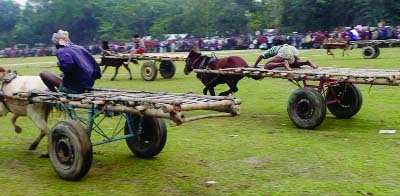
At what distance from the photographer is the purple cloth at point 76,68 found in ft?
26.5

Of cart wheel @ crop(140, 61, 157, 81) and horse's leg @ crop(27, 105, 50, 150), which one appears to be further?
cart wheel @ crop(140, 61, 157, 81)

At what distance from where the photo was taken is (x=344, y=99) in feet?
39.8

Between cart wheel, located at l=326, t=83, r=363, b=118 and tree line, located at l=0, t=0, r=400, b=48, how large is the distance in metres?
40.2

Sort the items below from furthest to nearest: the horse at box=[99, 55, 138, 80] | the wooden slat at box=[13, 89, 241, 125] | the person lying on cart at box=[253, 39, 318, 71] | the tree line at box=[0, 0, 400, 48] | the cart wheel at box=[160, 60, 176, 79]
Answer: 1. the tree line at box=[0, 0, 400, 48]
2. the cart wheel at box=[160, 60, 176, 79]
3. the horse at box=[99, 55, 138, 80]
4. the person lying on cart at box=[253, 39, 318, 71]
5. the wooden slat at box=[13, 89, 241, 125]

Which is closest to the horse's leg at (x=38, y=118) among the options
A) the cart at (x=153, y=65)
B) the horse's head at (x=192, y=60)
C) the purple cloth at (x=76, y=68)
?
the purple cloth at (x=76, y=68)

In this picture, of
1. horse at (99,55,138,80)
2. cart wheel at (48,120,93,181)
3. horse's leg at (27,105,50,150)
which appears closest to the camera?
cart wheel at (48,120,93,181)

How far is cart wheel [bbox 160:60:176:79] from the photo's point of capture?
22.4 m

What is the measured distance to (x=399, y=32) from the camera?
1641 inches

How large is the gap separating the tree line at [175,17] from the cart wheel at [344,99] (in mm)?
40229

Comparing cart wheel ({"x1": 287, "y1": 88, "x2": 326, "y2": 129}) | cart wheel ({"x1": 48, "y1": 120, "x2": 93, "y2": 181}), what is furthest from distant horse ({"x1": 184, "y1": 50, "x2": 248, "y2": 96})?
cart wheel ({"x1": 48, "y1": 120, "x2": 93, "y2": 181})

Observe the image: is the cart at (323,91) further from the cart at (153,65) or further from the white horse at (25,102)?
the cart at (153,65)

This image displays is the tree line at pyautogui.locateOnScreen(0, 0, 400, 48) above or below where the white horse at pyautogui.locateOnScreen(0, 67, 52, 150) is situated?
above

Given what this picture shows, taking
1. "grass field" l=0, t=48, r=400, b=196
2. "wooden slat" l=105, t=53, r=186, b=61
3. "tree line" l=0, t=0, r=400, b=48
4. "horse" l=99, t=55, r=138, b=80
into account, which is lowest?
"grass field" l=0, t=48, r=400, b=196

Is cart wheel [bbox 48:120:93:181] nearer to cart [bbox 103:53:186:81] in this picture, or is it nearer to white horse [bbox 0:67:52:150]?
white horse [bbox 0:67:52:150]
